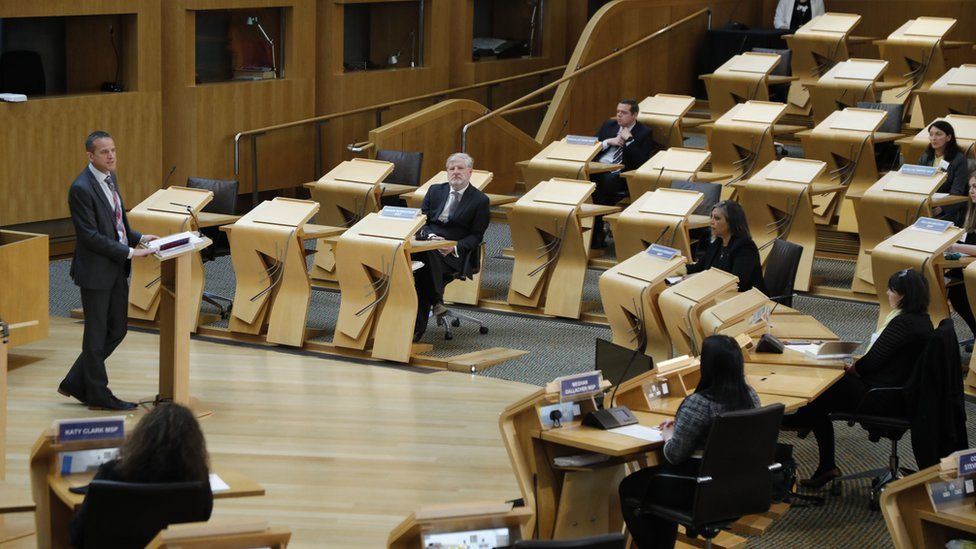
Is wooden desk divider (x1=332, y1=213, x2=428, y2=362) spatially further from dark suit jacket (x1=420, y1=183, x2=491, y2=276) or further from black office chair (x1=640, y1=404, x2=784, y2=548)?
black office chair (x1=640, y1=404, x2=784, y2=548)

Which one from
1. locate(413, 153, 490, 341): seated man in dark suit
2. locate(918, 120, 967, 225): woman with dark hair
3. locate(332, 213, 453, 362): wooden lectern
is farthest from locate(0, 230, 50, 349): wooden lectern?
locate(918, 120, 967, 225): woman with dark hair

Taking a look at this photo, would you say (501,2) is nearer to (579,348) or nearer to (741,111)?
(741,111)

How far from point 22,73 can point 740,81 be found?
18.9ft

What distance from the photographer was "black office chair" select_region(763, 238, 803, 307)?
714 centimetres

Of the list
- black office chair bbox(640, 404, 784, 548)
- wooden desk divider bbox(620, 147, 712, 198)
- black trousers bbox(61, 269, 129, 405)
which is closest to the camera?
black office chair bbox(640, 404, 784, 548)

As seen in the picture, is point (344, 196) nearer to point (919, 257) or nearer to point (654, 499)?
point (919, 257)

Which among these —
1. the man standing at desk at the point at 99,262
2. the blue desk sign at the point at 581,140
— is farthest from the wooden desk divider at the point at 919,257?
the man standing at desk at the point at 99,262

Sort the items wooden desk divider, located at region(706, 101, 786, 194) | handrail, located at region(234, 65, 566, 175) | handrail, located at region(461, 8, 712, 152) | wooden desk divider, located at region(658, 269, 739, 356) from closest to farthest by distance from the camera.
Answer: wooden desk divider, located at region(658, 269, 739, 356) → wooden desk divider, located at region(706, 101, 786, 194) → handrail, located at region(234, 65, 566, 175) → handrail, located at region(461, 8, 712, 152)

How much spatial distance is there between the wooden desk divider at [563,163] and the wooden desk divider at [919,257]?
8.27 feet

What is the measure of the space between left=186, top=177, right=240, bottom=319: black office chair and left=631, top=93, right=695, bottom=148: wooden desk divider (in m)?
3.39

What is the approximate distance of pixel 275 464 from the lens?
5977mm

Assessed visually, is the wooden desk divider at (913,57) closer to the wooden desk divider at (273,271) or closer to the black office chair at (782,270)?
the black office chair at (782,270)

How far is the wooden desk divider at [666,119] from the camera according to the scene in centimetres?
1078

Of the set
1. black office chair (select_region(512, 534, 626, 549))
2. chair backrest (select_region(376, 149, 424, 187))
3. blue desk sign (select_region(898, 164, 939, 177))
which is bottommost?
black office chair (select_region(512, 534, 626, 549))
